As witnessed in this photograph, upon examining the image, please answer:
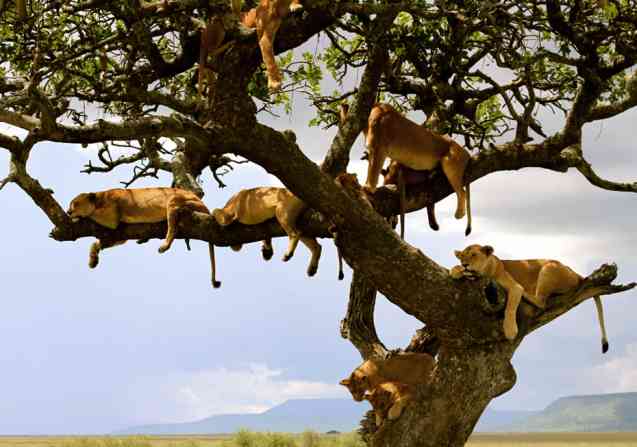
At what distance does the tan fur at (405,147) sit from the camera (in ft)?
35.6

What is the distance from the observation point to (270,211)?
35.6 ft

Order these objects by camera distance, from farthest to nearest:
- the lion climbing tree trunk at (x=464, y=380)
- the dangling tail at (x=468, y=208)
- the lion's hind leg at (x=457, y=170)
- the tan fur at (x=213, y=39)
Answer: the dangling tail at (x=468, y=208) → the lion's hind leg at (x=457, y=170) → the lion climbing tree trunk at (x=464, y=380) → the tan fur at (x=213, y=39)

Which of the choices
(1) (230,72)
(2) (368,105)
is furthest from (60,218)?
(2) (368,105)

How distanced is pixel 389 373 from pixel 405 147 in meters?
2.83

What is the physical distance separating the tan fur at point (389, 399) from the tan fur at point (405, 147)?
246 centimetres

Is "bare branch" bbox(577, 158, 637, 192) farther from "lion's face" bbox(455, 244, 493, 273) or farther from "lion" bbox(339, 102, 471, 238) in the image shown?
"lion's face" bbox(455, 244, 493, 273)

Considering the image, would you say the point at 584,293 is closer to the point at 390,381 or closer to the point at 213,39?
the point at 390,381

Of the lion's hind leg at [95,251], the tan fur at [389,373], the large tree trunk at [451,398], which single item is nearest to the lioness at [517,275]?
the large tree trunk at [451,398]

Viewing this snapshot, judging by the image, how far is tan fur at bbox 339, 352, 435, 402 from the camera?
10688 mm

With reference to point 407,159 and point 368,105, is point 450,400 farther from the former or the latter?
point 368,105

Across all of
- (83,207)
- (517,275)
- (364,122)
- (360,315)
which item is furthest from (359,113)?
(83,207)

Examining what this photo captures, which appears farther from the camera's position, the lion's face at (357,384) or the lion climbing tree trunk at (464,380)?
the lion's face at (357,384)

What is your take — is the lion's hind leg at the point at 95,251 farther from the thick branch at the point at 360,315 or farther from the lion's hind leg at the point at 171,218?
the thick branch at the point at 360,315

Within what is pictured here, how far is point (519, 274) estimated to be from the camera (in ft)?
34.4
